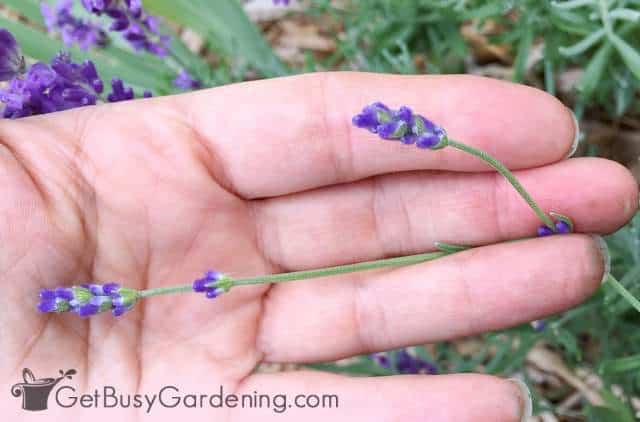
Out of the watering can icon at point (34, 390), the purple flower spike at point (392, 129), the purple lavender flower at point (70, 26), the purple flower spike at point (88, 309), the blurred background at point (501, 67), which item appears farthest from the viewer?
the purple lavender flower at point (70, 26)

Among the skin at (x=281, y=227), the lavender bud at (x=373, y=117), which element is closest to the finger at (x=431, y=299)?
the skin at (x=281, y=227)

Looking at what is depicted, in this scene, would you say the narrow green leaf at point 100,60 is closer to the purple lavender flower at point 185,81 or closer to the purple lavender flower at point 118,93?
the purple lavender flower at point 185,81

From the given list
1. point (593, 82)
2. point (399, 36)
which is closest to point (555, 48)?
point (593, 82)

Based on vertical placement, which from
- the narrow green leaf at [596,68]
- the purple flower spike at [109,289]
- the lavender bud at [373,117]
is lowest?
the purple flower spike at [109,289]

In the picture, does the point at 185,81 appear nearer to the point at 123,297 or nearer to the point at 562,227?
the point at 123,297

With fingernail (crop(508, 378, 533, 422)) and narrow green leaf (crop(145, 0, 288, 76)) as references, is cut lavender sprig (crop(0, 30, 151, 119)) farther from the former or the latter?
fingernail (crop(508, 378, 533, 422))

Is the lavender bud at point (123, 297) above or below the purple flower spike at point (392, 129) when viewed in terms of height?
below
